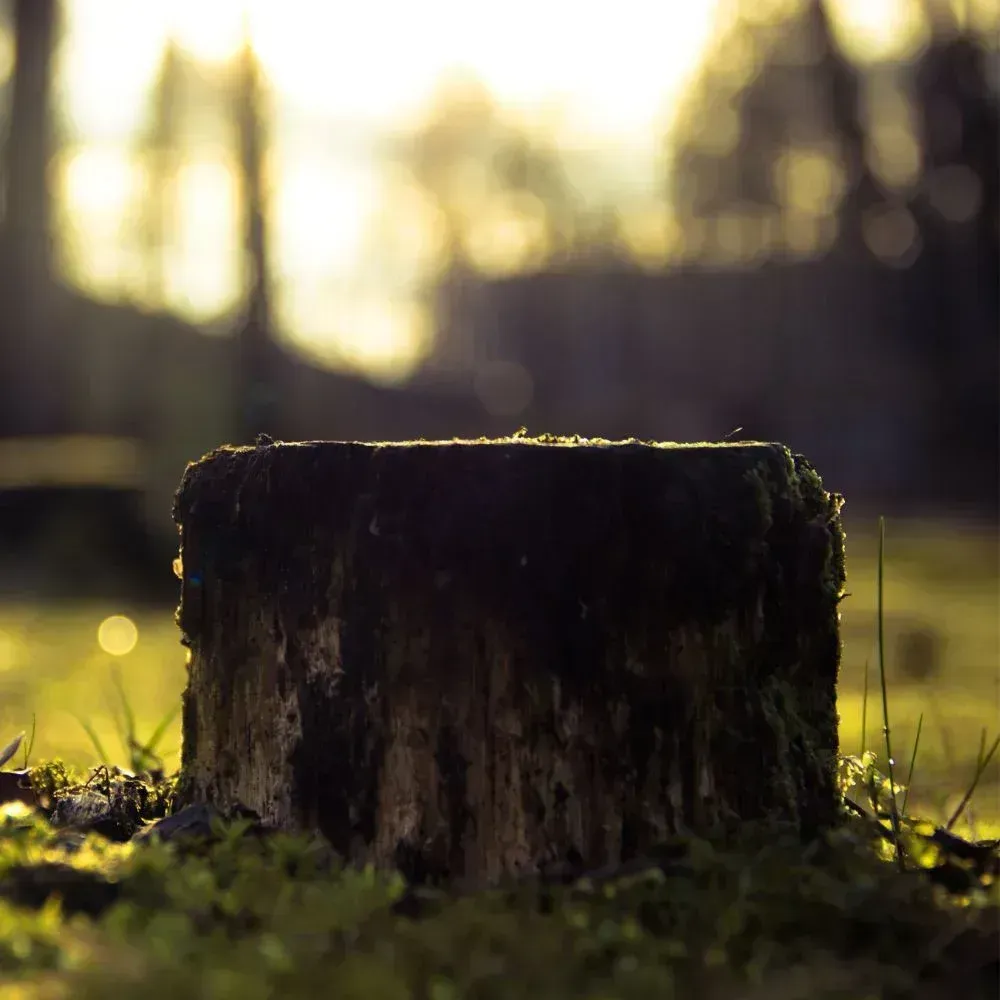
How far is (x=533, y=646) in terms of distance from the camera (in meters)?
2.76

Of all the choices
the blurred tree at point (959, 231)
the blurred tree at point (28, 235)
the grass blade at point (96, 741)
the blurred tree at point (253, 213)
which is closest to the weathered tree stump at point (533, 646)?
the grass blade at point (96, 741)

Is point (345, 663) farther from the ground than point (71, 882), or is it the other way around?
point (345, 663)

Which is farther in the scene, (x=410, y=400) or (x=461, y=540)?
(x=410, y=400)

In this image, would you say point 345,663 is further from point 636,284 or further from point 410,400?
point 636,284

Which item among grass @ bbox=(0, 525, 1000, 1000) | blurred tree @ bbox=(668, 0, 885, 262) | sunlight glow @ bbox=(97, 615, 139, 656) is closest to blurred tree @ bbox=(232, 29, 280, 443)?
sunlight glow @ bbox=(97, 615, 139, 656)

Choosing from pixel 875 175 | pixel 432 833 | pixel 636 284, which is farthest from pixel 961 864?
pixel 636 284

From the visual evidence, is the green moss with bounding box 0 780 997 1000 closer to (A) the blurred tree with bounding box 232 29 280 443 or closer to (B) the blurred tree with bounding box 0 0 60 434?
(A) the blurred tree with bounding box 232 29 280 443

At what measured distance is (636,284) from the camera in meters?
42.5

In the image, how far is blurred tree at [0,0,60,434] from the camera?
21.7 metres

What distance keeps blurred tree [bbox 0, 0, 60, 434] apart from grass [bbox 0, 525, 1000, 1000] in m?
21.7

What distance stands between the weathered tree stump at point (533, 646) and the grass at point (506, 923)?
154mm

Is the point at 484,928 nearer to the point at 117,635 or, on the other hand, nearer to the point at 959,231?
the point at 117,635

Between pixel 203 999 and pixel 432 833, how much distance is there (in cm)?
112

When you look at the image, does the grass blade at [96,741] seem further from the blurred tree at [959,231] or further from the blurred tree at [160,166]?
the blurred tree at [959,231]
